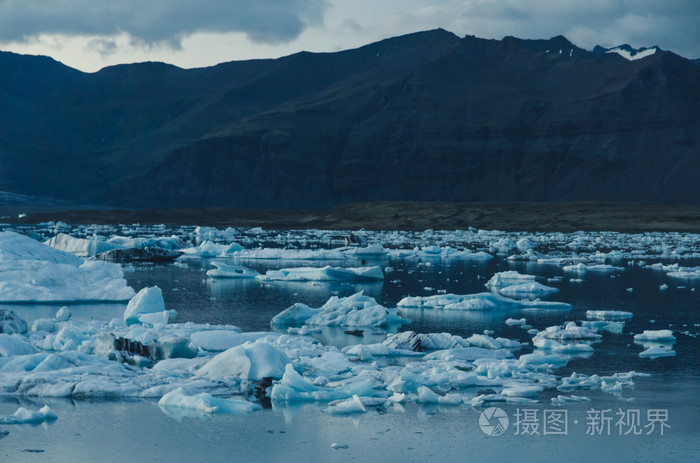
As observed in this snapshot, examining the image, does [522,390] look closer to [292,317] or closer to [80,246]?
[292,317]

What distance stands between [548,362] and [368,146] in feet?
341

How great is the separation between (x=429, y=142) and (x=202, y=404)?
105 meters

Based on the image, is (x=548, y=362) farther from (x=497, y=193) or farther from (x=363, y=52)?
(x=363, y=52)

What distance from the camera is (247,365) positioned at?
41.0 feet

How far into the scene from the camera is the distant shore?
7088 centimetres

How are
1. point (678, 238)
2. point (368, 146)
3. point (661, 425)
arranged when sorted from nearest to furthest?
point (661, 425), point (678, 238), point (368, 146)

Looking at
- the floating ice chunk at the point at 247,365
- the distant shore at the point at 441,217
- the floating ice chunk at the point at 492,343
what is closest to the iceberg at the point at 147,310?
the floating ice chunk at the point at 247,365

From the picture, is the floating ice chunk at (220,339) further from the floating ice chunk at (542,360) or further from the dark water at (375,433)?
the floating ice chunk at (542,360)

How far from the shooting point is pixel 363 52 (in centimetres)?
16475

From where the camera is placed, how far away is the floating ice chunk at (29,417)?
415 inches

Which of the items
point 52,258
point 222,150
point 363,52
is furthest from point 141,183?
point 52,258

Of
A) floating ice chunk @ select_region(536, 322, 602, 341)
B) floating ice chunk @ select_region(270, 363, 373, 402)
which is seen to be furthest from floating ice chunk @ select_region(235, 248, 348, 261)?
floating ice chunk @ select_region(270, 363, 373, 402)

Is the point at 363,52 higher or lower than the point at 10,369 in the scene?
higher

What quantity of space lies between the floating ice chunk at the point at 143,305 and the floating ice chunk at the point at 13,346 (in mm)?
4001
